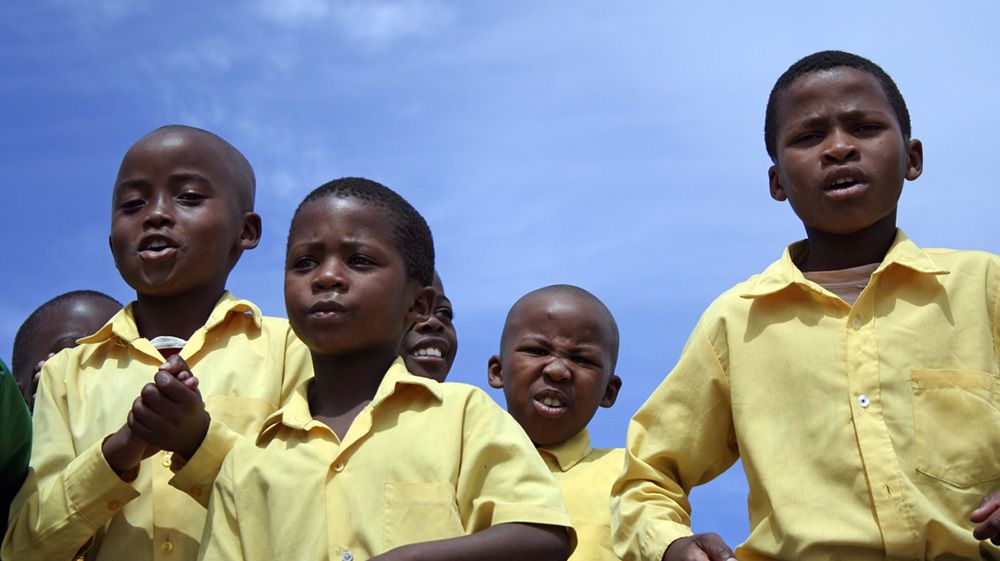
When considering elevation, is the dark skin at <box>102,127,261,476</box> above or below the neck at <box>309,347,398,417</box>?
above

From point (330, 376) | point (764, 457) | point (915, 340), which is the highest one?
point (330, 376)

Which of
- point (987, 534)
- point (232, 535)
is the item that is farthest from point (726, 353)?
point (232, 535)

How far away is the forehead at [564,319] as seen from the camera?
5.75 metres

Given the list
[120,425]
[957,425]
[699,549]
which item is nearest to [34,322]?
[120,425]

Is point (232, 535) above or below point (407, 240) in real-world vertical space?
below

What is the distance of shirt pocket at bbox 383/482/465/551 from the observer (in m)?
3.58

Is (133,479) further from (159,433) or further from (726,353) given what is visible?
(726,353)

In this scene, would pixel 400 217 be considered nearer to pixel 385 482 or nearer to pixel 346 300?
pixel 346 300

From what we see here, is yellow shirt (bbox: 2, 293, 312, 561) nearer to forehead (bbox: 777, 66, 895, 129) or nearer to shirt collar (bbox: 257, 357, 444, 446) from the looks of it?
shirt collar (bbox: 257, 357, 444, 446)

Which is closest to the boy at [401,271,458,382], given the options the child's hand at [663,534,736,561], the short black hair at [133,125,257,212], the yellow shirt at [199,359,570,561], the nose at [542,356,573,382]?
the nose at [542,356,573,382]

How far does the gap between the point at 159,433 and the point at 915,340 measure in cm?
228

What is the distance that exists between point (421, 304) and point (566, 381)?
153 cm

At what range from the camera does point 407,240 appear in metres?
4.15

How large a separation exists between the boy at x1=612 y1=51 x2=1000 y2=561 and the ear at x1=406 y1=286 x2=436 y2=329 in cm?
78
